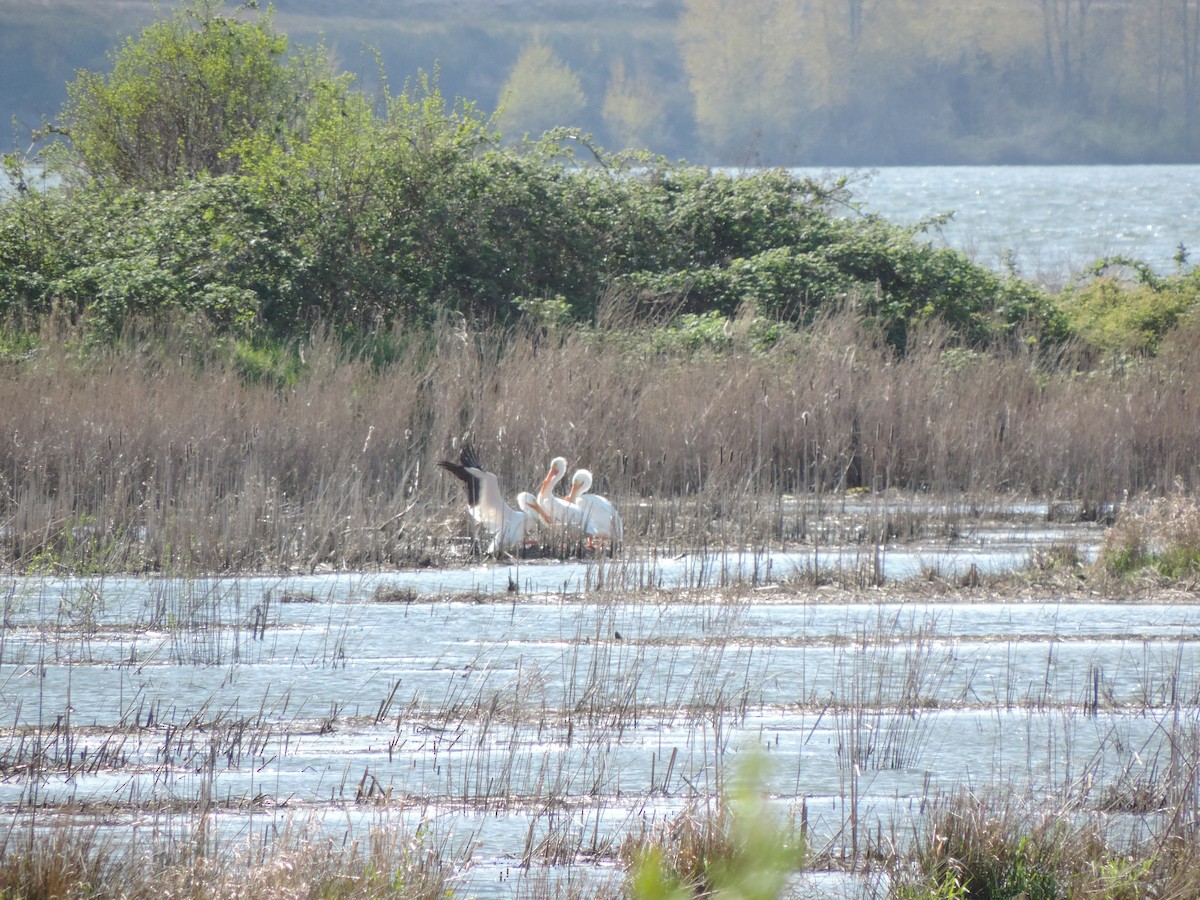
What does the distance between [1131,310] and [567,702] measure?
1240 cm

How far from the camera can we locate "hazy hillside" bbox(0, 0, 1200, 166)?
94938mm

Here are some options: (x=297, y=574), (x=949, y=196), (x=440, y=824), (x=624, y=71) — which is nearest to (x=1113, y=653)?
(x=440, y=824)

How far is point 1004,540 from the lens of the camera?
36.7 feet

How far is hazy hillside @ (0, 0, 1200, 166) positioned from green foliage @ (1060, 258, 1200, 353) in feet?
243

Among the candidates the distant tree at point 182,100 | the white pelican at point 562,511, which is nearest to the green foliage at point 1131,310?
the white pelican at point 562,511

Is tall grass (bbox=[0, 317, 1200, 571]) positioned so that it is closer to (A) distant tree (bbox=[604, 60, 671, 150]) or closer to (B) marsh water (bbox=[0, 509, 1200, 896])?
(B) marsh water (bbox=[0, 509, 1200, 896])

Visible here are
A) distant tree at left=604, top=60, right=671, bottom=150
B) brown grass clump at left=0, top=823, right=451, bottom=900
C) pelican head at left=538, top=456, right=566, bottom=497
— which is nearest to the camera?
brown grass clump at left=0, top=823, right=451, bottom=900

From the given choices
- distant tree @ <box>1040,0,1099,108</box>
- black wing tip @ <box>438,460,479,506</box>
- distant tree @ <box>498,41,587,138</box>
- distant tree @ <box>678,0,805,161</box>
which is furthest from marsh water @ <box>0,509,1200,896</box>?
distant tree @ <box>1040,0,1099,108</box>

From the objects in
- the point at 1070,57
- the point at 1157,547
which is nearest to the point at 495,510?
the point at 1157,547

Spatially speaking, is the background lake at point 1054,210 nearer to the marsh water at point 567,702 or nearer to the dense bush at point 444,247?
the dense bush at point 444,247

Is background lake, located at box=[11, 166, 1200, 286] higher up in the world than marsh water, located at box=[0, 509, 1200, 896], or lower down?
higher up

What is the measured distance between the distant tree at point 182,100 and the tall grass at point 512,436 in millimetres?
5728

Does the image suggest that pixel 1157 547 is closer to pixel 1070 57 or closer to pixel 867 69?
pixel 867 69

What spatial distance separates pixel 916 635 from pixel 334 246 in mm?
10383
